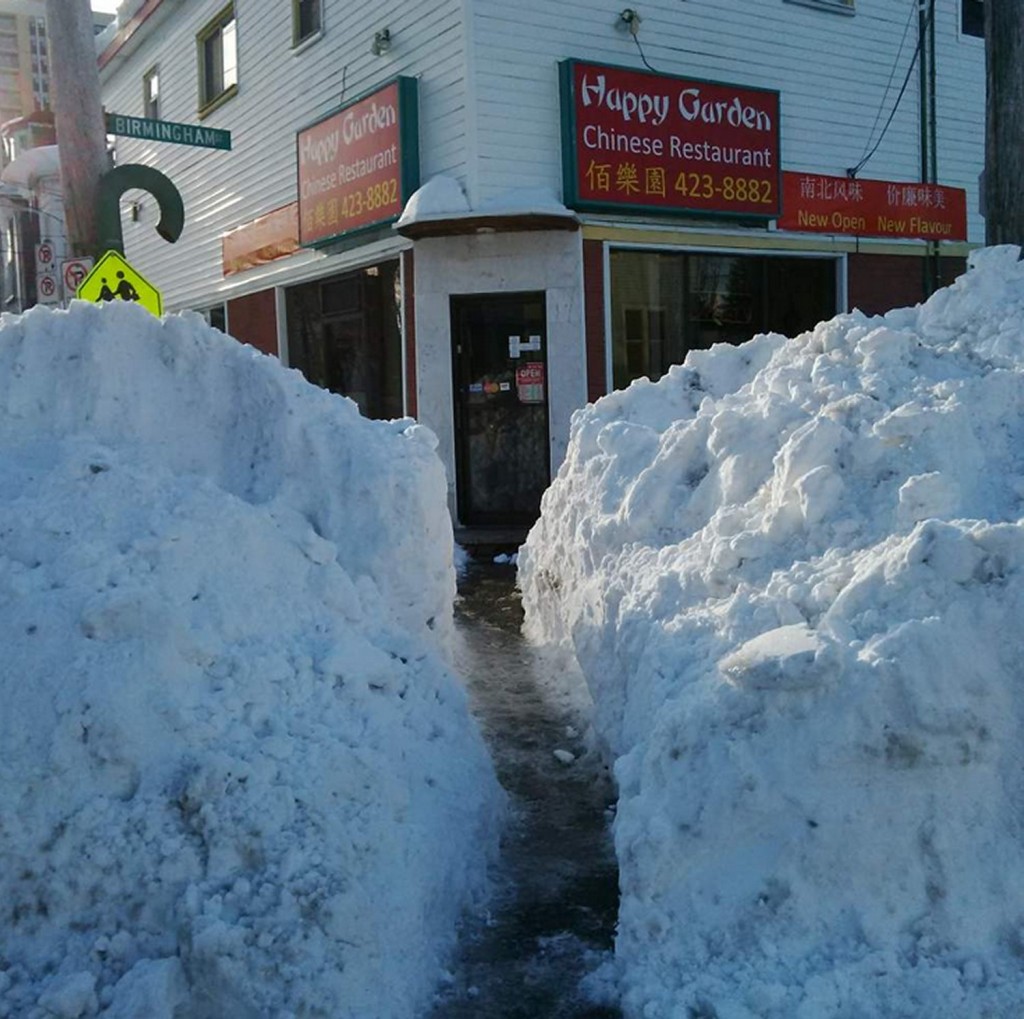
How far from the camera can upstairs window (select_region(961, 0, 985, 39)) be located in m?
14.6

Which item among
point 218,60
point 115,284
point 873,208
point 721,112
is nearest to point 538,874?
point 115,284

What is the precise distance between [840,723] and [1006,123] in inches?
221

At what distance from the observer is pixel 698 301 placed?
12.4m

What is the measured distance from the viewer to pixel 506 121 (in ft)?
35.9

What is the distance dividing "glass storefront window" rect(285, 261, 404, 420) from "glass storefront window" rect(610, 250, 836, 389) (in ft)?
8.12

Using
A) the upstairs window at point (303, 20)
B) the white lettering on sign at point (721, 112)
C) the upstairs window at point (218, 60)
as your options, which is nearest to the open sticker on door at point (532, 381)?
the white lettering on sign at point (721, 112)

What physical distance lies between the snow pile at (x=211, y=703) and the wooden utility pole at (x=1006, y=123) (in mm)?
4573

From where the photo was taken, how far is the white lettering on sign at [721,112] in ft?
38.6

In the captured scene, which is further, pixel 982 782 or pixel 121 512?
pixel 121 512

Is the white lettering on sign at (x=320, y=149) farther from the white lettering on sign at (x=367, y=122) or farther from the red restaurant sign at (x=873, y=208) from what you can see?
the red restaurant sign at (x=873, y=208)

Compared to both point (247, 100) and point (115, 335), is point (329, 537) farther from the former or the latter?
point (247, 100)

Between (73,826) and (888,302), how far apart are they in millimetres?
12857

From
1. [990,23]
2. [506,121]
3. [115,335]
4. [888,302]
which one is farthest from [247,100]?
[115,335]

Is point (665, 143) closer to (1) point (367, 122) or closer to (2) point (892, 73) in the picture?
(1) point (367, 122)
